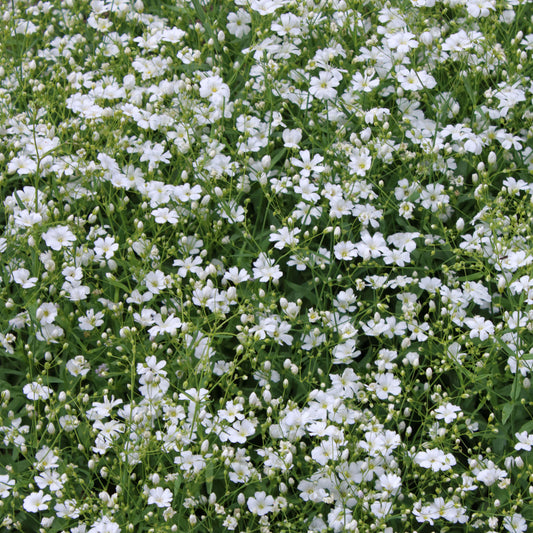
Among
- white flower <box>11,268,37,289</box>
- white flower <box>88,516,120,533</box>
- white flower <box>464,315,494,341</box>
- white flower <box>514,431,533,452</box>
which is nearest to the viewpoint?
white flower <box>88,516,120,533</box>

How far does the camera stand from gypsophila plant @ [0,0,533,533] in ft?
12.9

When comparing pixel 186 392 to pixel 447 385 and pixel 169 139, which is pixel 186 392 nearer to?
pixel 447 385

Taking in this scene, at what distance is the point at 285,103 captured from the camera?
5.20 m

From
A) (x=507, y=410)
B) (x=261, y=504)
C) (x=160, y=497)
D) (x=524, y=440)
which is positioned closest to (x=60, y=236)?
(x=160, y=497)

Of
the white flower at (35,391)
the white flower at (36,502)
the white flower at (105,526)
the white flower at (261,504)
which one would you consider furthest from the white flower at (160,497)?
the white flower at (35,391)

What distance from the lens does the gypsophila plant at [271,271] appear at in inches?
154

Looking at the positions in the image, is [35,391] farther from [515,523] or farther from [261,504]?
[515,523]

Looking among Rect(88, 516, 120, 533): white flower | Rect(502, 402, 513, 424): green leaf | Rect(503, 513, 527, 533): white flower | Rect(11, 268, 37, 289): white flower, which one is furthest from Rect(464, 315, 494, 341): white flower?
Rect(11, 268, 37, 289): white flower

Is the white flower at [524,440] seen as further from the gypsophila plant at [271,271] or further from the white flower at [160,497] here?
the white flower at [160,497]

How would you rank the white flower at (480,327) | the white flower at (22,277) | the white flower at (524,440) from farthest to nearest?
the white flower at (22,277), the white flower at (480,327), the white flower at (524,440)

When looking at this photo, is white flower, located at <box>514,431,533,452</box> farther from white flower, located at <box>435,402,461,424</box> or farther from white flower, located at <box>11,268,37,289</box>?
white flower, located at <box>11,268,37,289</box>

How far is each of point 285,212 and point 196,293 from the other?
0.95 metres

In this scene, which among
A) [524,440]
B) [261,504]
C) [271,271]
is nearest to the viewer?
[261,504]

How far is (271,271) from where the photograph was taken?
14.8 ft
